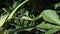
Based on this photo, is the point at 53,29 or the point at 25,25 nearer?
the point at 53,29

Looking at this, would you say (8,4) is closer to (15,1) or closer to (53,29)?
(15,1)

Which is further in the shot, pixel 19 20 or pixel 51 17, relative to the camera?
pixel 19 20

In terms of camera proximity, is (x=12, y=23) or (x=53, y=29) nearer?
(x=53, y=29)

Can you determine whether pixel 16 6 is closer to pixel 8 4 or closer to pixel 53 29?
pixel 8 4

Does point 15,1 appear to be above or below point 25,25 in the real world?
above

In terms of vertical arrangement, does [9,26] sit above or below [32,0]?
below

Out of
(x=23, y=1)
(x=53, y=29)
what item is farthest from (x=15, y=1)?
(x=53, y=29)

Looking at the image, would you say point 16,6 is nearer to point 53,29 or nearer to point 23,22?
point 23,22

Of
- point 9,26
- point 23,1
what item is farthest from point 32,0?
point 9,26
